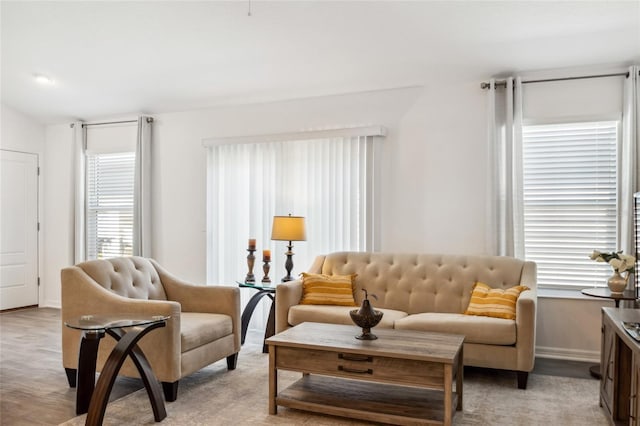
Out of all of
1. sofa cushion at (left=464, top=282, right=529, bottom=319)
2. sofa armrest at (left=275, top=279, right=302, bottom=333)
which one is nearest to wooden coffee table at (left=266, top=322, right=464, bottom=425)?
sofa cushion at (left=464, top=282, right=529, bottom=319)

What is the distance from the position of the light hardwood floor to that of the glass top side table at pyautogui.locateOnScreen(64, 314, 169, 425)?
11.3 inches

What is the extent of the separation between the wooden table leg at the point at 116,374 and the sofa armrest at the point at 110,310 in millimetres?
180

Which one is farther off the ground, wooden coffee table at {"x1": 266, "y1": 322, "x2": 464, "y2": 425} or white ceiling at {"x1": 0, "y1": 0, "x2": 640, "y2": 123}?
white ceiling at {"x1": 0, "y1": 0, "x2": 640, "y2": 123}

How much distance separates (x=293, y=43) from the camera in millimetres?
4664

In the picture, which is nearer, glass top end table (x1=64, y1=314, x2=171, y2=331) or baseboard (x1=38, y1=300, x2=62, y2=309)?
glass top end table (x1=64, y1=314, x2=171, y2=331)

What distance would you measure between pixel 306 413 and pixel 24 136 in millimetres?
5865

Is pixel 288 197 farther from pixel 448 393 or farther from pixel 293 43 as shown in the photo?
pixel 448 393

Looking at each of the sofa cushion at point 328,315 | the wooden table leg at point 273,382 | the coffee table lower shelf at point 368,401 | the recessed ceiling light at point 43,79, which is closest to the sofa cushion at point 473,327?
the sofa cushion at point 328,315

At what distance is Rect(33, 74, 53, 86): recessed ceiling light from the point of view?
19.2 feet

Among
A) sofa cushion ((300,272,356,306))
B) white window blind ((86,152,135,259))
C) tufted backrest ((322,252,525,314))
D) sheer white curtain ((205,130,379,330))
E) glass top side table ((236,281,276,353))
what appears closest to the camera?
tufted backrest ((322,252,525,314))

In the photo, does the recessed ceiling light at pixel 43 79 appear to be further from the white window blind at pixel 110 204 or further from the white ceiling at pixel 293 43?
the white window blind at pixel 110 204

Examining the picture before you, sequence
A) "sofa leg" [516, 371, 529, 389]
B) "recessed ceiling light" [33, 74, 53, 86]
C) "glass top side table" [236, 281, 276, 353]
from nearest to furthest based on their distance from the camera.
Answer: "sofa leg" [516, 371, 529, 389] → "glass top side table" [236, 281, 276, 353] → "recessed ceiling light" [33, 74, 53, 86]

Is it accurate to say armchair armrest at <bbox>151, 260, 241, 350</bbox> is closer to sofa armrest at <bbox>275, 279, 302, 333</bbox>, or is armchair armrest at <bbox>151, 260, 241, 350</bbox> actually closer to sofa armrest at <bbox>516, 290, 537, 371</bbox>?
sofa armrest at <bbox>275, 279, 302, 333</bbox>

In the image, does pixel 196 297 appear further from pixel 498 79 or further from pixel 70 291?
pixel 498 79
